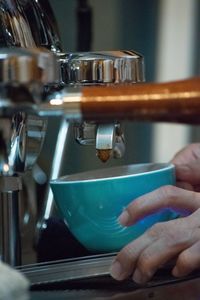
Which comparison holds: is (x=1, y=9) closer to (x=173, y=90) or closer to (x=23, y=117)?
(x=23, y=117)

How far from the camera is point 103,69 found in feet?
1.45

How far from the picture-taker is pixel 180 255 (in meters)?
0.46

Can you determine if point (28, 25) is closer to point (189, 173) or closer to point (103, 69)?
point (103, 69)

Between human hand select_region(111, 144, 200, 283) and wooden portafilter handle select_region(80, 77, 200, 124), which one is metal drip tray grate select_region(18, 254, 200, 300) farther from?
wooden portafilter handle select_region(80, 77, 200, 124)

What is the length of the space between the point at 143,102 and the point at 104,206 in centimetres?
21

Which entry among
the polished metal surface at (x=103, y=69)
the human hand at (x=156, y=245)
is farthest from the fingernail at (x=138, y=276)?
the polished metal surface at (x=103, y=69)

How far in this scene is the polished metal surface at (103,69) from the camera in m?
0.44

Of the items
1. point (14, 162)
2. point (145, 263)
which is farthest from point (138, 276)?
point (14, 162)

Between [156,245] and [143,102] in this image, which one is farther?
[156,245]

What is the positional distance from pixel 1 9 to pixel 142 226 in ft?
0.60

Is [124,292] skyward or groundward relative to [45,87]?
groundward

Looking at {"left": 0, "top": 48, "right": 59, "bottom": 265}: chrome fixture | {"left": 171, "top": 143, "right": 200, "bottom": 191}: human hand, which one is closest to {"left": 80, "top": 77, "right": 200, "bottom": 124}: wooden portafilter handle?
{"left": 0, "top": 48, "right": 59, "bottom": 265}: chrome fixture

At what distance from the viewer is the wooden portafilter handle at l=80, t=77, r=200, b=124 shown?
0.29 meters

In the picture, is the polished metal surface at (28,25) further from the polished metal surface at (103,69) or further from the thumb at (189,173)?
the thumb at (189,173)
